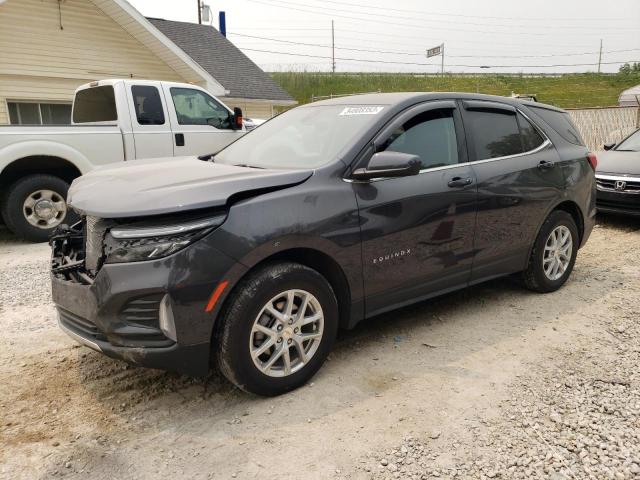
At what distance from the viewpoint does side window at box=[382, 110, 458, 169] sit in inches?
141

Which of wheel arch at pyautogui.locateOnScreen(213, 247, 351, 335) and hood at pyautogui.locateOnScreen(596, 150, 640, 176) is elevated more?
hood at pyautogui.locateOnScreen(596, 150, 640, 176)

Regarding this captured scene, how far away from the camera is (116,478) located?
7.82 feet

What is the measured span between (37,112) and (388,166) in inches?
465

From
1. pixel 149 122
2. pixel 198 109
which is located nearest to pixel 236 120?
pixel 198 109

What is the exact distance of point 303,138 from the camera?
3766 millimetres

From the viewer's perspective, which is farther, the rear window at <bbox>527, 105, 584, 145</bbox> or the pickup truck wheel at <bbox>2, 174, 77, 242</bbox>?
the pickup truck wheel at <bbox>2, 174, 77, 242</bbox>

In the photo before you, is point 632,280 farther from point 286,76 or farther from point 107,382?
point 286,76

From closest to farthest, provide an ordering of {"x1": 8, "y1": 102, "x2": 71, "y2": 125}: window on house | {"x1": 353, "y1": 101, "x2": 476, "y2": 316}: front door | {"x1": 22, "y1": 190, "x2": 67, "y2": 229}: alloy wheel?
{"x1": 353, "y1": 101, "x2": 476, "y2": 316}: front door < {"x1": 22, "y1": 190, "x2": 67, "y2": 229}: alloy wheel < {"x1": 8, "y1": 102, "x2": 71, "y2": 125}: window on house

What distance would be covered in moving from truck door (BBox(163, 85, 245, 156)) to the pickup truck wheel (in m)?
1.82

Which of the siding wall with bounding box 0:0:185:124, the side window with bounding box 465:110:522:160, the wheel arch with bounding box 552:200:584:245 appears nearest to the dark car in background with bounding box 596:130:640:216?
the wheel arch with bounding box 552:200:584:245

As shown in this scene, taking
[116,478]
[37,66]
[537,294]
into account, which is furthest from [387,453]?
[37,66]

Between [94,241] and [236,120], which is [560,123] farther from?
[236,120]

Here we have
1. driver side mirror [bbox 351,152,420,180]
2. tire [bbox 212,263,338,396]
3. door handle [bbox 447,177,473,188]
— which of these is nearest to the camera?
tire [bbox 212,263,338,396]

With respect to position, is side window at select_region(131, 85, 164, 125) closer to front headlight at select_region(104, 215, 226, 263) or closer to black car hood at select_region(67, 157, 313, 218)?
black car hood at select_region(67, 157, 313, 218)
